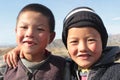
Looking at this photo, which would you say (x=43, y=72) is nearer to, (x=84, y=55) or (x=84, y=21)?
(x=84, y=55)

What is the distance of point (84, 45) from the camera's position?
10.9 feet

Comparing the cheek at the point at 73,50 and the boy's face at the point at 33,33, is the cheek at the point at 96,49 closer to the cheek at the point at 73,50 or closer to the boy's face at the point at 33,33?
the cheek at the point at 73,50

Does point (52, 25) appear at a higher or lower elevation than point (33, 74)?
higher

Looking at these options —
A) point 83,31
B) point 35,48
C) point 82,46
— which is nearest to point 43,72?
point 35,48

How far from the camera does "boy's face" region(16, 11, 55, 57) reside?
11.6ft

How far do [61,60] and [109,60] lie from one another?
63cm

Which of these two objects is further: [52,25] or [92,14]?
[52,25]

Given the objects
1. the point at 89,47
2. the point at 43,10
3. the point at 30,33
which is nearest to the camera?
the point at 89,47

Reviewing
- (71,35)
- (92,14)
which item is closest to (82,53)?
(71,35)

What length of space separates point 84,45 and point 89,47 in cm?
6

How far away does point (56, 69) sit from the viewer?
142 inches

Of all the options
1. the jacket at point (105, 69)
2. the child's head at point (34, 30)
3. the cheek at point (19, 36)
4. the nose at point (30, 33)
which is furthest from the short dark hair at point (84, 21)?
the cheek at point (19, 36)

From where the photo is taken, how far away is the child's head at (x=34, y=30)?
3.53m

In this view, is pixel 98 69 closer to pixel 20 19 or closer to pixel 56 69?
pixel 56 69
